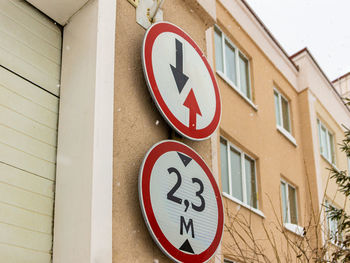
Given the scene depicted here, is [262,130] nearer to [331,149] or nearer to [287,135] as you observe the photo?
[287,135]

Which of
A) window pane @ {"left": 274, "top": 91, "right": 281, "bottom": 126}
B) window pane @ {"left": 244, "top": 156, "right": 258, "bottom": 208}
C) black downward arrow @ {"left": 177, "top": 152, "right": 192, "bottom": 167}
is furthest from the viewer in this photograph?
window pane @ {"left": 274, "top": 91, "right": 281, "bottom": 126}

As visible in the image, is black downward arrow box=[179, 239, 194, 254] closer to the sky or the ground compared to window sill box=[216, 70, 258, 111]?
closer to the ground

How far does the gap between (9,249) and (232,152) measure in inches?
320

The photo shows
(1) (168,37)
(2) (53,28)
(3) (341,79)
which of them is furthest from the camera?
(3) (341,79)

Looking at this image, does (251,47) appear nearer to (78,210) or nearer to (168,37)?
(168,37)

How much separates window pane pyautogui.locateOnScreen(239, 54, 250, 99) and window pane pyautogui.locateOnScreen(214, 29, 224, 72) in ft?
3.46

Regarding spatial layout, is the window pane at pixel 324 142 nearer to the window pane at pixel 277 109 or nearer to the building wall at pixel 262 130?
the building wall at pixel 262 130

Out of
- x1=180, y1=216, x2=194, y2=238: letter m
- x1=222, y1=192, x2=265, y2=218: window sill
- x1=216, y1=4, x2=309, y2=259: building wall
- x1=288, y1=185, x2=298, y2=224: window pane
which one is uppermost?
x1=216, y1=4, x2=309, y2=259: building wall

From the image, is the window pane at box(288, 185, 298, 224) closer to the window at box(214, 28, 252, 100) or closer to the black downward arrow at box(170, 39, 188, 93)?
the window at box(214, 28, 252, 100)

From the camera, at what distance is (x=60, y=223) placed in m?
4.30

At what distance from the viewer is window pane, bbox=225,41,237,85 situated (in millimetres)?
12648

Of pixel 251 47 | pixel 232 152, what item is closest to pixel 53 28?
pixel 232 152

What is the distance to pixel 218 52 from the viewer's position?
12.2m

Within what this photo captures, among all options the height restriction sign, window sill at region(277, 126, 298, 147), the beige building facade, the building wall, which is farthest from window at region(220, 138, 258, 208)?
the height restriction sign
